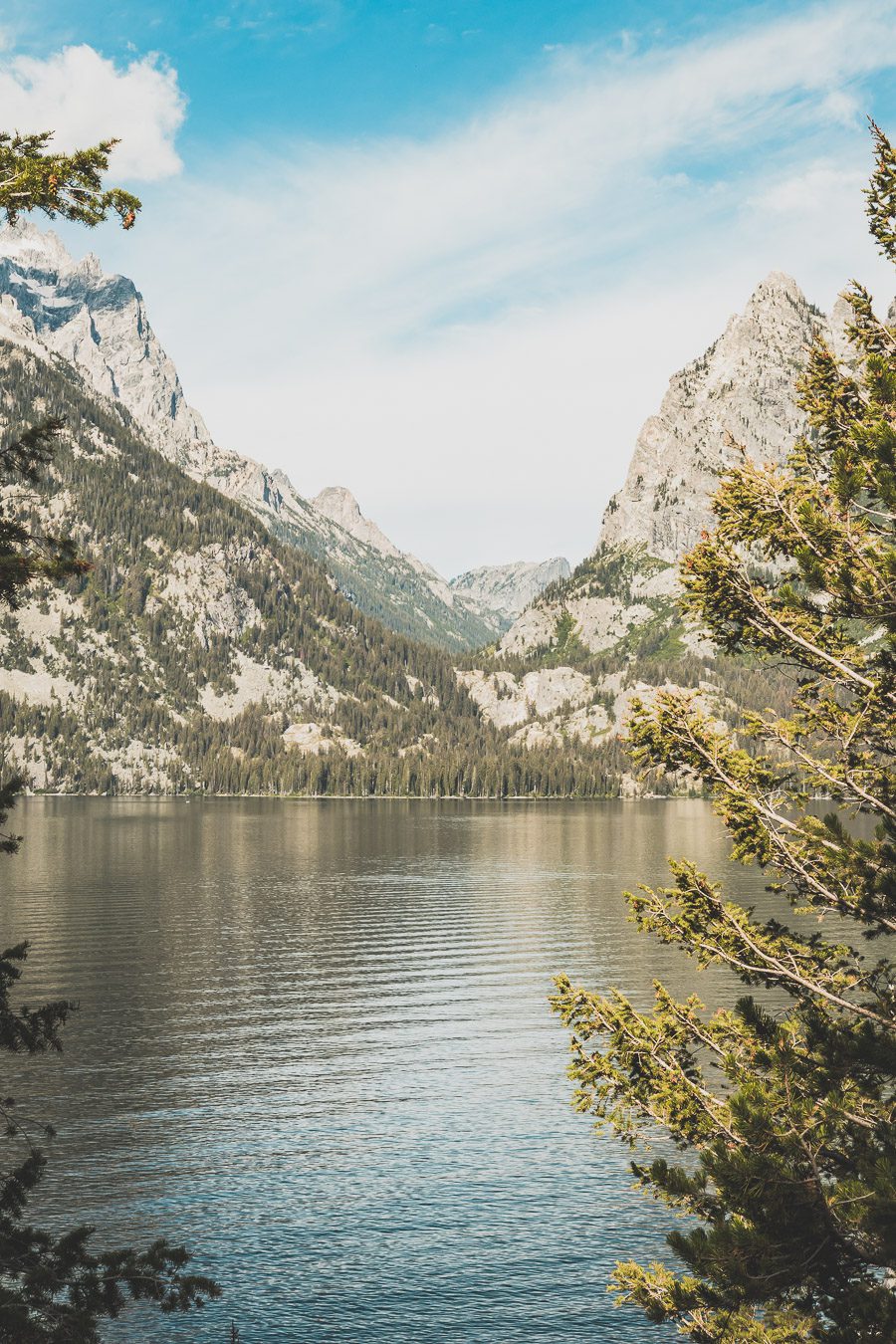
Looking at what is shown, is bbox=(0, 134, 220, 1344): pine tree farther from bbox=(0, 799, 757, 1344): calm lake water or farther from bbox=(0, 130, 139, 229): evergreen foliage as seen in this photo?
bbox=(0, 799, 757, 1344): calm lake water

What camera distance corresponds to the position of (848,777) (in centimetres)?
2081

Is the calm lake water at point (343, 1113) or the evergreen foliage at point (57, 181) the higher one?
the evergreen foliage at point (57, 181)

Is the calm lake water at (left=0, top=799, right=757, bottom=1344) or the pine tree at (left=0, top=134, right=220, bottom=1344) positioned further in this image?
the calm lake water at (left=0, top=799, right=757, bottom=1344)

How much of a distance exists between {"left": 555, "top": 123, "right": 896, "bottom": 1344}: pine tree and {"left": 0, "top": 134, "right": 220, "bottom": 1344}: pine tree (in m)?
8.21

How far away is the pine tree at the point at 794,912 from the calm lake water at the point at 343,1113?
1478cm

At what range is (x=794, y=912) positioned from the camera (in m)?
19.0

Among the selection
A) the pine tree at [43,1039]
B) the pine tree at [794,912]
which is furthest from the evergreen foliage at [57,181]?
the pine tree at [794,912]

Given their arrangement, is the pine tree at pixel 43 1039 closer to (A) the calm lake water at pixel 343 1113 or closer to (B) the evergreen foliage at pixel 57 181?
(B) the evergreen foliage at pixel 57 181

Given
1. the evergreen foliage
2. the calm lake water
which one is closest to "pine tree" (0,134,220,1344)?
the evergreen foliage

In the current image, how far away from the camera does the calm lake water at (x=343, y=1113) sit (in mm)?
32281

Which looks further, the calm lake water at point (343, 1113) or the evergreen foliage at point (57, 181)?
the calm lake water at point (343, 1113)

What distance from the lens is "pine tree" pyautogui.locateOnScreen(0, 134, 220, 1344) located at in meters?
16.3

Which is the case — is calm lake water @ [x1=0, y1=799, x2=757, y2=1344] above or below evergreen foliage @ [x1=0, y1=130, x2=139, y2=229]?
below

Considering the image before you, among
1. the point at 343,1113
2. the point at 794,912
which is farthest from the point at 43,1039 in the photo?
the point at 343,1113
